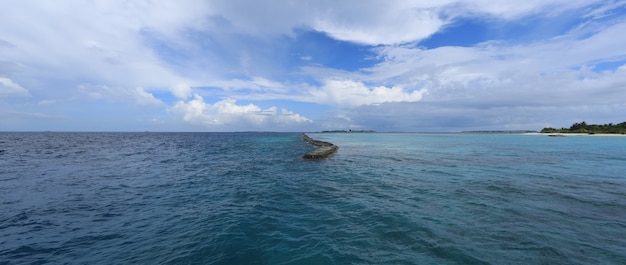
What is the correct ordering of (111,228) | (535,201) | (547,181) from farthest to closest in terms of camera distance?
(547,181)
(535,201)
(111,228)

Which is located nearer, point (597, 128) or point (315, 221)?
point (315, 221)

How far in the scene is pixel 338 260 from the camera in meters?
6.89

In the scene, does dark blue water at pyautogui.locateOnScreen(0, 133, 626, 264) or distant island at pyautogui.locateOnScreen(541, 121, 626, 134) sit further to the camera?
distant island at pyautogui.locateOnScreen(541, 121, 626, 134)

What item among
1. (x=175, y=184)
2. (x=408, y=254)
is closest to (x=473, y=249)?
(x=408, y=254)

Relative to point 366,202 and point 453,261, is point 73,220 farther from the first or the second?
point 453,261

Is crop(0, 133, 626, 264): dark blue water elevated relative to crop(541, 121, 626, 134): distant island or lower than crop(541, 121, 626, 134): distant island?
lower

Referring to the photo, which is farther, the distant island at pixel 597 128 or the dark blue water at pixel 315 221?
the distant island at pixel 597 128

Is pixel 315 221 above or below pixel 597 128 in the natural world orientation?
below

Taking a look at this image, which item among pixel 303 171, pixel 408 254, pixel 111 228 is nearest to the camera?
pixel 408 254

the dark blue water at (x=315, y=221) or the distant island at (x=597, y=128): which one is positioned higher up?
the distant island at (x=597, y=128)

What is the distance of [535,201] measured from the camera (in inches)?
472

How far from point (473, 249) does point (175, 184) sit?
16.7m

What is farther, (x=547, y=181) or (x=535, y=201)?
(x=547, y=181)

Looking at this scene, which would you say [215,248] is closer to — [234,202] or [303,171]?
[234,202]
